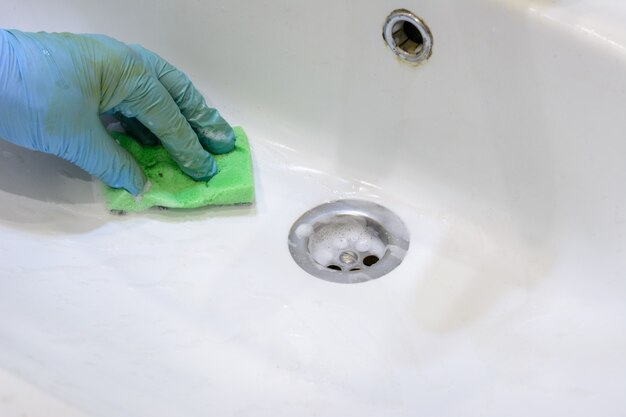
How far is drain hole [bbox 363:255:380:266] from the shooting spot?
594 millimetres

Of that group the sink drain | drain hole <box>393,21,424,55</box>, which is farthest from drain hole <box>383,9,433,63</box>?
the sink drain

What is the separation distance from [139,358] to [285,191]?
227 mm

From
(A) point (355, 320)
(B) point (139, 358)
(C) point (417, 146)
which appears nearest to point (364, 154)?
(C) point (417, 146)

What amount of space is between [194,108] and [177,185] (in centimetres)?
7

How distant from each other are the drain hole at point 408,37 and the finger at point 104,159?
25cm

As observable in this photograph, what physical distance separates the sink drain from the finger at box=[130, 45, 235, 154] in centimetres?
11

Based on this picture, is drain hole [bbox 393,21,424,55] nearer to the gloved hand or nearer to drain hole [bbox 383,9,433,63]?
drain hole [bbox 383,9,433,63]

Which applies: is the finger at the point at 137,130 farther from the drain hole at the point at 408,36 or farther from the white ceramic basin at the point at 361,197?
the drain hole at the point at 408,36

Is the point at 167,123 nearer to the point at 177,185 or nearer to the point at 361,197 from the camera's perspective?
the point at 177,185

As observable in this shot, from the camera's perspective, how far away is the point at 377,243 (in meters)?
0.61

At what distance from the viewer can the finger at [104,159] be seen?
56 cm

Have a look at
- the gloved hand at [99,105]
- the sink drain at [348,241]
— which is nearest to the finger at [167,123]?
the gloved hand at [99,105]

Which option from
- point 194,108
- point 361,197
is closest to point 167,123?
point 194,108

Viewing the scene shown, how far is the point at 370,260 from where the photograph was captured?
60cm
